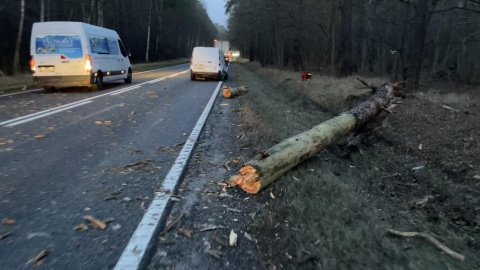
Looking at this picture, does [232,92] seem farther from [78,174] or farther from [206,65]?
[78,174]

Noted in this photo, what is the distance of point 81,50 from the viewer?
14.1m

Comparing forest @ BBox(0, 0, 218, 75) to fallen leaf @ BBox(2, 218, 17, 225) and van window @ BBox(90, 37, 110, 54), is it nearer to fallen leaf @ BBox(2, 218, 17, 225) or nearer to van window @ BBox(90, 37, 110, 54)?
van window @ BBox(90, 37, 110, 54)

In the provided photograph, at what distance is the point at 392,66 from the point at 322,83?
77.8 ft

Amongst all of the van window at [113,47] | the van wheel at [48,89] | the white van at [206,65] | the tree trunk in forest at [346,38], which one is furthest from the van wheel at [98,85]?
the tree trunk in forest at [346,38]

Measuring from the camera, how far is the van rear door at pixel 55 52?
1395 cm

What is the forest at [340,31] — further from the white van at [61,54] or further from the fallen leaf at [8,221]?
the fallen leaf at [8,221]

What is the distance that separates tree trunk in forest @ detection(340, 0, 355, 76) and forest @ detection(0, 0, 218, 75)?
18.3 m

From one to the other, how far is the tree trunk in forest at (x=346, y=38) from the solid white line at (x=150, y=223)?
53.9 ft

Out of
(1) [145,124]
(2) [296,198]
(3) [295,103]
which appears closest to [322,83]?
(3) [295,103]

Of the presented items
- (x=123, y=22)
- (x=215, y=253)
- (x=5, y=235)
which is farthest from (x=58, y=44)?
(x=123, y=22)

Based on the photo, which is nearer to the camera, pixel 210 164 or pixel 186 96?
pixel 210 164

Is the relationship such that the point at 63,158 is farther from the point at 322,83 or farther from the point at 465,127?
the point at 322,83

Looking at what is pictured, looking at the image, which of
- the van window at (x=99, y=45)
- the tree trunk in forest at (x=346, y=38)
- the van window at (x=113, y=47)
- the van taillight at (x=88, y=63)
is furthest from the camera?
the tree trunk in forest at (x=346, y=38)

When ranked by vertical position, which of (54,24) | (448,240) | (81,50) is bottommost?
(448,240)
